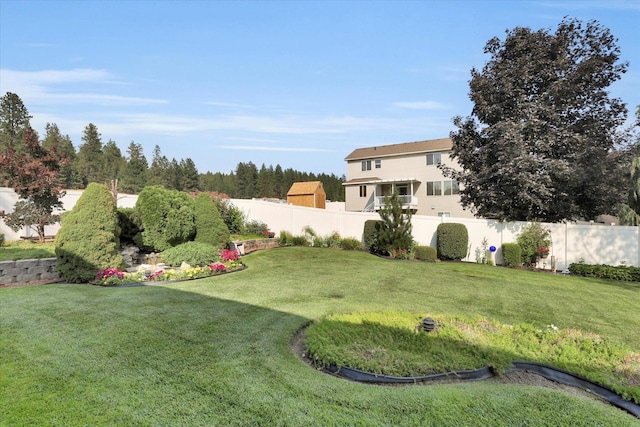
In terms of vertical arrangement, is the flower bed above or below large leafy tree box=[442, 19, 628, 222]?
below

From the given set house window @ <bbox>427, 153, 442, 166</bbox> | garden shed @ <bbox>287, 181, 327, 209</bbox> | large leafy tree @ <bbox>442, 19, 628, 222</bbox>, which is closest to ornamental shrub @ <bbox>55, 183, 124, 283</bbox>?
large leafy tree @ <bbox>442, 19, 628, 222</bbox>

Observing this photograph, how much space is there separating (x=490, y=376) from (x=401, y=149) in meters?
25.9

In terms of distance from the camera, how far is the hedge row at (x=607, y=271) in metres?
9.38

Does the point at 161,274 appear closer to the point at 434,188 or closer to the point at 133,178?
the point at 434,188

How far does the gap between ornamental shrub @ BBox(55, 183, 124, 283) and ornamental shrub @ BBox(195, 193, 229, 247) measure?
262 cm

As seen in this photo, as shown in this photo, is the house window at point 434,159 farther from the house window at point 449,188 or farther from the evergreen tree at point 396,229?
the evergreen tree at point 396,229

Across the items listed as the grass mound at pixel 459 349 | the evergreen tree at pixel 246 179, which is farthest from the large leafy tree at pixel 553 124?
the evergreen tree at pixel 246 179

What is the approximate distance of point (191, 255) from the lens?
28.1 feet

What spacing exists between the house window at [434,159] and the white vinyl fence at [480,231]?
1446cm

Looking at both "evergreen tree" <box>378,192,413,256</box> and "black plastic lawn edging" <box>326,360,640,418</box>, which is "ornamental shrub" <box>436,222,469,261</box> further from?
"black plastic lawn edging" <box>326,360,640,418</box>

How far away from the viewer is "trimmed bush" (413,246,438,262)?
11.5 meters

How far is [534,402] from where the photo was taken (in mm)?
2570

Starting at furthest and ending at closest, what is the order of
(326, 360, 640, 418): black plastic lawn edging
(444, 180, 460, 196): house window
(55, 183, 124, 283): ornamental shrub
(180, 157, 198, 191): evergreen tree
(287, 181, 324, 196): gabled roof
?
(180, 157, 198, 191): evergreen tree < (287, 181, 324, 196): gabled roof < (444, 180, 460, 196): house window < (55, 183, 124, 283): ornamental shrub < (326, 360, 640, 418): black plastic lawn edging

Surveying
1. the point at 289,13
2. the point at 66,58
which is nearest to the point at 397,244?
the point at 289,13
